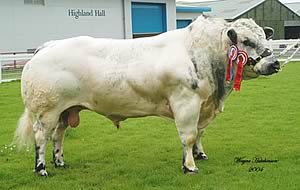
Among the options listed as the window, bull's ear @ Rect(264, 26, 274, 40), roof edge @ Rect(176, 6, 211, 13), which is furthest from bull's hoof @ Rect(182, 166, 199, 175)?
roof edge @ Rect(176, 6, 211, 13)

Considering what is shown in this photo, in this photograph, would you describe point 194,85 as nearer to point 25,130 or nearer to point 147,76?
point 147,76

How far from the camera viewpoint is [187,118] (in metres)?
7.08

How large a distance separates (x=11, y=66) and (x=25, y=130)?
17.4 m

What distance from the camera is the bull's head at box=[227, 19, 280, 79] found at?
702 centimetres

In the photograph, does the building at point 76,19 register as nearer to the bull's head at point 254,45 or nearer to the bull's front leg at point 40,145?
the bull's front leg at point 40,145

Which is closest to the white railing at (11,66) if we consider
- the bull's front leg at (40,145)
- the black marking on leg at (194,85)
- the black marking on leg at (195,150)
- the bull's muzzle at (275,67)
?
the bull's front leg at (40,145)

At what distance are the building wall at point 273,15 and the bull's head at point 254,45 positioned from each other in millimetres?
48893

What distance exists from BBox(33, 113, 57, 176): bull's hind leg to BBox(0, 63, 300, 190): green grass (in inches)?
6.3

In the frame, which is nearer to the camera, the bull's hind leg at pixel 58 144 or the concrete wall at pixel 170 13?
the bull's hind leg at pixel 58 144

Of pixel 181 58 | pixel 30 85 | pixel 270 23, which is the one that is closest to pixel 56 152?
pixel 30 85

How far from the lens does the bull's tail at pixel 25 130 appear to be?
7.80 meters

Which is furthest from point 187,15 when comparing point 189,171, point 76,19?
point 189,171

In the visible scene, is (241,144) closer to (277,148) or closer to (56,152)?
(277,148)

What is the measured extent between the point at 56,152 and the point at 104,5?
125 ft
